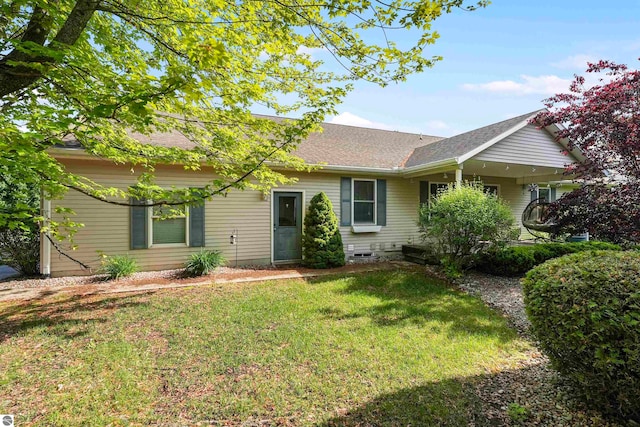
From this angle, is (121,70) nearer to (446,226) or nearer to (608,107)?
(446,226)

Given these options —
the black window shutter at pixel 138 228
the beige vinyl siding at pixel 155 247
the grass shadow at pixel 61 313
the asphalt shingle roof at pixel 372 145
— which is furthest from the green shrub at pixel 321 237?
the grass shadow at pixel 61 313

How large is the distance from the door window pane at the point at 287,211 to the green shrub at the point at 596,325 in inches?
271

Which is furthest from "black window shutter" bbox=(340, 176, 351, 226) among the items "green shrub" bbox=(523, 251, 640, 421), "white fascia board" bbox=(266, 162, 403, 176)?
→ "green shrub" bbox=(523, 251, 640, 421)

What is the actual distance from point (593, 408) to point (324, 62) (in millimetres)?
5140

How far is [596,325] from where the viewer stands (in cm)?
212

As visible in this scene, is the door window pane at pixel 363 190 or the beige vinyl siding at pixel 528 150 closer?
the beige vinyl siding at pixel 528 150

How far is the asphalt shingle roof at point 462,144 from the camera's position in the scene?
8.44 m

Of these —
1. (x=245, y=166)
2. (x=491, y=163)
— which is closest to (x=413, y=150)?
(x=491, y=163)

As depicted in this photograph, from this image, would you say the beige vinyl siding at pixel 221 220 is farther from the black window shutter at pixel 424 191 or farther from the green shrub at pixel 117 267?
the green shrub at pixel 117 267

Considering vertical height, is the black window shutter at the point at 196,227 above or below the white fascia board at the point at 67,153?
below

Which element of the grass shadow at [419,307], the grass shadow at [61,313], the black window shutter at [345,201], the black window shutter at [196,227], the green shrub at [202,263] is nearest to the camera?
the grass shadow at [61,313]

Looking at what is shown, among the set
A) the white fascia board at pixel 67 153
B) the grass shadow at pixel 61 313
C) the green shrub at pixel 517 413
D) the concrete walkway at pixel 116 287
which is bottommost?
the green shrub at pixel 517 413

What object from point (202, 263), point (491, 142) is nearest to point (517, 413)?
point (202, 263)

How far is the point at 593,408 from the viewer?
2451mm
